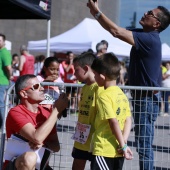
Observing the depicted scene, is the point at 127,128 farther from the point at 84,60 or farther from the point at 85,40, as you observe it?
the point at 85,40

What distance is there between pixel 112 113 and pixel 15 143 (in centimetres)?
86

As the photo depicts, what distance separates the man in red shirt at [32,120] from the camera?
163 inches

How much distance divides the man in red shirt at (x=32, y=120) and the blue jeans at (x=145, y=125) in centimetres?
112

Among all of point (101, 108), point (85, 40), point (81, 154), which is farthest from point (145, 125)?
point (85, 40)

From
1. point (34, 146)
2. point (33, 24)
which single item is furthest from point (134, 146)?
point (33, 24)

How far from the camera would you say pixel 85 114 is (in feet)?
15.6

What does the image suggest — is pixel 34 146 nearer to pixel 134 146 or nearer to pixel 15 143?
pixel 15 143

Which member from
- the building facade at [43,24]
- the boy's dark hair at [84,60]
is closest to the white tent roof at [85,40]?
the boy's dark hair at [84,60]

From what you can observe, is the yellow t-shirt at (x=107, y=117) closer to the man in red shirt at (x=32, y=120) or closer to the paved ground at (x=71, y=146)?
the man in red shirt at (x=32, y=120)

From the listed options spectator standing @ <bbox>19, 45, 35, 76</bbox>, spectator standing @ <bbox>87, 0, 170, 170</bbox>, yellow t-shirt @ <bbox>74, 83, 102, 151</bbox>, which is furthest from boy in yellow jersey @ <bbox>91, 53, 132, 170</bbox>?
spectator standing @ <bbox>19, 45, 35, 76</bbox>

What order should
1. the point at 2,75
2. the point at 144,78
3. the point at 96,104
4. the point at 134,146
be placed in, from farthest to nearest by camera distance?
1. the point at 2,75
2. the point at 134,146
3. the point at 144,78
4. the point at 96,104

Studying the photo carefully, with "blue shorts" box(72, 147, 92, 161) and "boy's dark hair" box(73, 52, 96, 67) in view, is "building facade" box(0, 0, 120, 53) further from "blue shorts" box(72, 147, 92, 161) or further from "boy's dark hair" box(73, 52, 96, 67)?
"blue shorts" box(72, 147, 92, 161)

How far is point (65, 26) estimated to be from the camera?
28.8 metres

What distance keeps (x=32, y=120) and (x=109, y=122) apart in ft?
2.12
